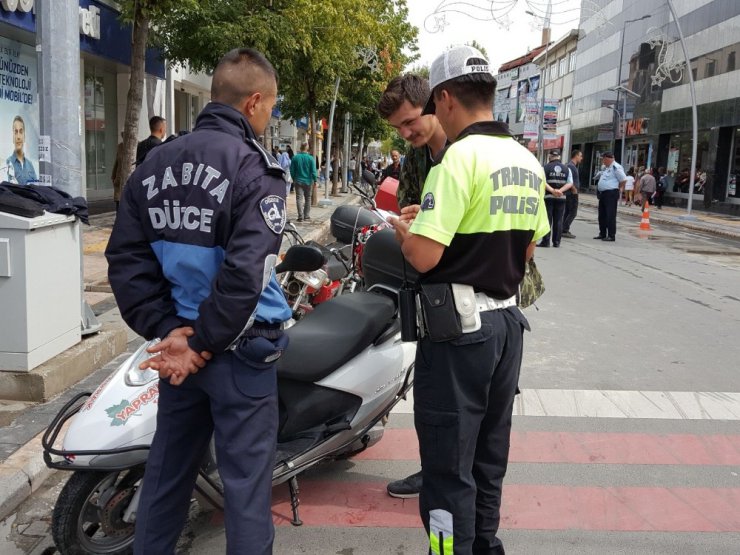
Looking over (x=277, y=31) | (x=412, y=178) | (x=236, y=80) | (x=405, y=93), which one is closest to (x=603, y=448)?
(x=412, y=178)

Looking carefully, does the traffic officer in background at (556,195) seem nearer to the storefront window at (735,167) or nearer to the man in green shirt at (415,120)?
the man in green shirt at (415,120)

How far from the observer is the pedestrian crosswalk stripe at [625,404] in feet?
15.3

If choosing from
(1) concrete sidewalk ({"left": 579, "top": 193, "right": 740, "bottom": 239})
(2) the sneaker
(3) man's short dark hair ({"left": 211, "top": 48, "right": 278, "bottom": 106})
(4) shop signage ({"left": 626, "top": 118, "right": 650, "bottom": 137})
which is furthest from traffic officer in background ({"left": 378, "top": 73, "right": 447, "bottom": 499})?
(4) shop signage ({"left": 626, "top": 118, "right": 650, "bottom": 137})

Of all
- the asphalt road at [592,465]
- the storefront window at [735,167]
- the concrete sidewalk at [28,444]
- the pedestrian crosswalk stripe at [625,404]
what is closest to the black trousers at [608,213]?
the asphalt road at [592,465]

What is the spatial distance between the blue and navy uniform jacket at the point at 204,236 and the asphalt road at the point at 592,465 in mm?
1336

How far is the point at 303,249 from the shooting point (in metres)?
3.40

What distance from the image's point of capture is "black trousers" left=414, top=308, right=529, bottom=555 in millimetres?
2332

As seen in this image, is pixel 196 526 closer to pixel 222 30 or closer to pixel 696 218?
pixel 222 30

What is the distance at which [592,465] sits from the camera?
388 cm

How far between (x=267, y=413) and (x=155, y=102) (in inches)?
719

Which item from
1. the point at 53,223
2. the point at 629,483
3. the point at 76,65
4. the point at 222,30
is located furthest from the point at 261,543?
the point at 222,30

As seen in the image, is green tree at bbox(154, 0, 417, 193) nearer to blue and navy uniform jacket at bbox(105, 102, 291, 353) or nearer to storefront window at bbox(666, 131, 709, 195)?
blue and navy uniform jacket at bbox(105, 102, 291, 353)

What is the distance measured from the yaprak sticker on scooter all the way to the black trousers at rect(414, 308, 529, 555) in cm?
107

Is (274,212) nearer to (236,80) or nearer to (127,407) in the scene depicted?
(236,80)
